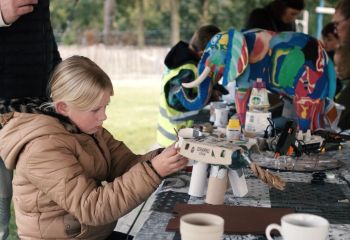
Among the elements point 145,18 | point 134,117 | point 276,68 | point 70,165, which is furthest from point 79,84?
point 145,18

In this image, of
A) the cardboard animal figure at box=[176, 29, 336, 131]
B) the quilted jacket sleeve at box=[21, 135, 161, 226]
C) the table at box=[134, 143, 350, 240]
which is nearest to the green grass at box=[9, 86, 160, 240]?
the cardboard animal figure at box=[176, 29, 336, 131]

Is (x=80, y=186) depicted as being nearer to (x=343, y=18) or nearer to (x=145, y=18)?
(x=343, y=18)

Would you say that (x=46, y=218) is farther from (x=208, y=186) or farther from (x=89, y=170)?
(x=208, y=186)

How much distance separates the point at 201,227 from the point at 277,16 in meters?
3.73

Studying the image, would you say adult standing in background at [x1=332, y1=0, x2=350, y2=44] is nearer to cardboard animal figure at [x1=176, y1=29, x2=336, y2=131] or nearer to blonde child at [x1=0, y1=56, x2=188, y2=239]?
cardboard animal figure at [x1=176, y1=29, x2=336, y2=131]

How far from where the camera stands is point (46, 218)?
147 cm

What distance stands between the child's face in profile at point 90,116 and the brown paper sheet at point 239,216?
343mm

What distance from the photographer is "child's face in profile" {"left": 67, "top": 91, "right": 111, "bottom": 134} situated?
149cm

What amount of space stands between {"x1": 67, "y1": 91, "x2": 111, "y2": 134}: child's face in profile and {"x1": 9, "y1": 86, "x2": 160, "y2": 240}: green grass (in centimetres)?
479

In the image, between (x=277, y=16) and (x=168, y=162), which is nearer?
(x=168, y=162)

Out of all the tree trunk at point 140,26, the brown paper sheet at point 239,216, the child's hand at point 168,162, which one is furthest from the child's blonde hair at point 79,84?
the tree trunk at point 140,26

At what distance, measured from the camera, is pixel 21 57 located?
1893 millimetres

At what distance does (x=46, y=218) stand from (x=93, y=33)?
46.6 ft

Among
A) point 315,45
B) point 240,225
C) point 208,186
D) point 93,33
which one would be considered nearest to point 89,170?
point 208,186
